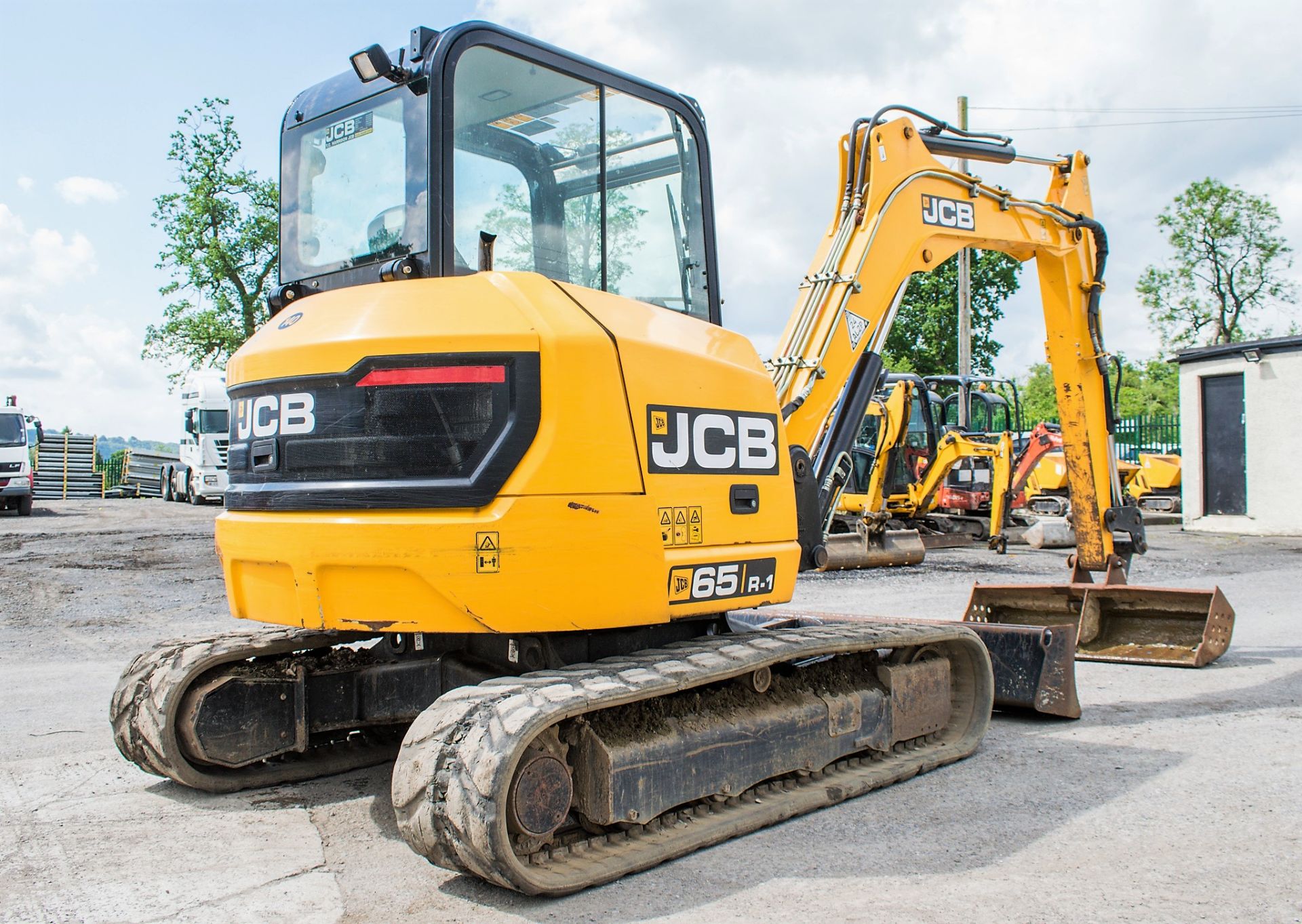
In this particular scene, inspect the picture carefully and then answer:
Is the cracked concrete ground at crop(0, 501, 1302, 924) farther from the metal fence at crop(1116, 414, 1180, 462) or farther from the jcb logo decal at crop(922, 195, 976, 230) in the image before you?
the metal fence at crop(1116, 414, 1180, 462)

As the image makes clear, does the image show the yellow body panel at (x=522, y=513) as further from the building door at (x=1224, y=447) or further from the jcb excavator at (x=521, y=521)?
the building door at (x=1224, y=447)

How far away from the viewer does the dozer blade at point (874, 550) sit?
45.6 ft

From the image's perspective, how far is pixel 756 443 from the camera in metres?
4.32

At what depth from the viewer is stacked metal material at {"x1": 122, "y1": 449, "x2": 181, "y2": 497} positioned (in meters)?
35.3

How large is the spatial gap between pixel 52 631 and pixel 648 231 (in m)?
7.24

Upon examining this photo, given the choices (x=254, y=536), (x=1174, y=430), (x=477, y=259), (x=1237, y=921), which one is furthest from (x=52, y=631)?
(x=1174, y=430)

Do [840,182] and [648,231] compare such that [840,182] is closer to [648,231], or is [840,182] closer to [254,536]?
[648,231]

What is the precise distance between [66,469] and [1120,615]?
116 ft

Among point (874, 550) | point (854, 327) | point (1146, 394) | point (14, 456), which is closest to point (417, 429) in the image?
point (854, 327)

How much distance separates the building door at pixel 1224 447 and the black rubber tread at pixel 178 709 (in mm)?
19851

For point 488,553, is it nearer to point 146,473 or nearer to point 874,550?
point 874,550

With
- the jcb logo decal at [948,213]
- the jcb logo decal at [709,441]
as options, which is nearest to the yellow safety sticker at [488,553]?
the jcb logo decal at [709,441]

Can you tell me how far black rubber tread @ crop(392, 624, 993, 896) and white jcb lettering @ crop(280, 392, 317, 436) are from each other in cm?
107

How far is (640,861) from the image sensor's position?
3541 mm
